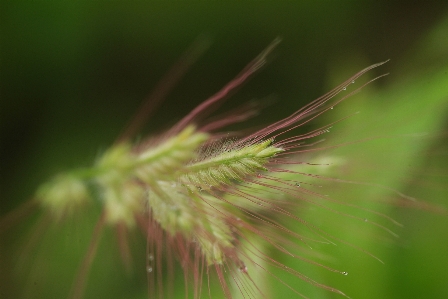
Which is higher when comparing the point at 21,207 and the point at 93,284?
the point at 21,207

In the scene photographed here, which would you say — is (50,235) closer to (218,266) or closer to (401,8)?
(218,266)

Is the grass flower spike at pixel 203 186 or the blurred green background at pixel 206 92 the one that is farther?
the blurred green background at pixel 206 92

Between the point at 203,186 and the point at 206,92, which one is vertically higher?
the point at 206,92

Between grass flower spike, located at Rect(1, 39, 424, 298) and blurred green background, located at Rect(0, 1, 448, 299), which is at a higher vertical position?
blurred green background, located at Rect(0, 1, 448, 299)

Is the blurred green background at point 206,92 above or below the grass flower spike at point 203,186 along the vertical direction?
above

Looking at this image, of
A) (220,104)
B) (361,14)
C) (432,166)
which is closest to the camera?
(432,166)

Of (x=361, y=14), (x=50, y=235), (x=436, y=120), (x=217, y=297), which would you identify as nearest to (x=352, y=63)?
(x=361, y=14)

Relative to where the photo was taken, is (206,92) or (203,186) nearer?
(203,186)

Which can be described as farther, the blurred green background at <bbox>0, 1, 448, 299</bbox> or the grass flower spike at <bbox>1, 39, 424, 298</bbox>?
the blurred green background at <bbox>0, 1, 448, 299</bbox>
